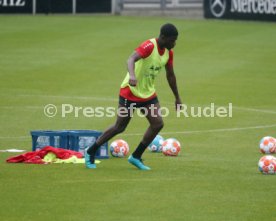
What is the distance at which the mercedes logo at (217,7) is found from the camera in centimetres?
4431

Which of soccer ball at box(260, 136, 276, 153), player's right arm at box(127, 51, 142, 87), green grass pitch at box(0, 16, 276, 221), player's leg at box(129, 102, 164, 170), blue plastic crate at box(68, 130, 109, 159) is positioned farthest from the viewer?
soccer ball at box(260, 136, 276, 153)

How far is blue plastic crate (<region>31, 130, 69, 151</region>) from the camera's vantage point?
58.2ft

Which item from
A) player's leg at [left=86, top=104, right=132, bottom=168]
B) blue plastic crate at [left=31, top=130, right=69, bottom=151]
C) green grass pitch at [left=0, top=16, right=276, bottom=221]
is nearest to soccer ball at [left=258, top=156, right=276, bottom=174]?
green grass pitch at [left=0, top=16, right=276, bottom=221]

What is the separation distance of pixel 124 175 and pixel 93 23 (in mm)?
28522

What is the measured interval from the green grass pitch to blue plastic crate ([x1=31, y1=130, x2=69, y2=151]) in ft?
2.18

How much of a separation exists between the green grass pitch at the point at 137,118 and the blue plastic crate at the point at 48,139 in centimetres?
66

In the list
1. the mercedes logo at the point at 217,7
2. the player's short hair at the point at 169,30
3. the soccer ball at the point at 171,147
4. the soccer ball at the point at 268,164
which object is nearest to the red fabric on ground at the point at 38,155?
the soccer ball at the point at 171,147

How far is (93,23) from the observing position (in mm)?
43906

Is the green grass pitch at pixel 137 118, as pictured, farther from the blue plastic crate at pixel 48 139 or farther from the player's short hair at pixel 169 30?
the player's short hair at pixel 169 30

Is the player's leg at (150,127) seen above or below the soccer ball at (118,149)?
above

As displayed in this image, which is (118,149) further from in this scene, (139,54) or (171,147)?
(139,54)

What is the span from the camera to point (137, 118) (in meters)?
24.1

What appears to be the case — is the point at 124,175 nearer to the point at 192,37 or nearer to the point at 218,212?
the point at 218,212

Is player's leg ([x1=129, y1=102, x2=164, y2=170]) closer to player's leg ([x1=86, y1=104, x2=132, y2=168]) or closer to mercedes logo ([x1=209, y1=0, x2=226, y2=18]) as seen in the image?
player's leg ([x1=86, y1=104, x2=132, y2=168])
